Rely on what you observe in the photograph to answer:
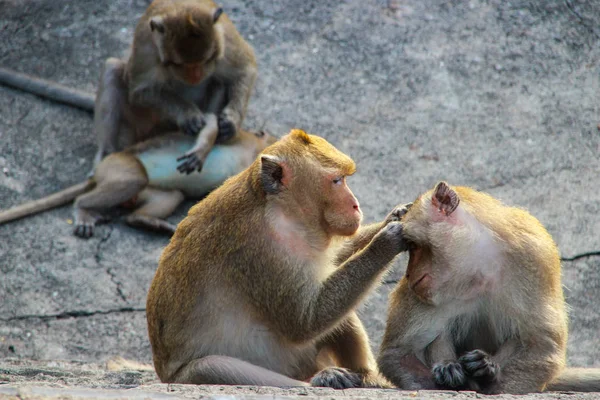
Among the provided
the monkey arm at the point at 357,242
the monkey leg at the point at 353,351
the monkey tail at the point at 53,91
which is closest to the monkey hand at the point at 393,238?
the monkey arm at the point at 357,242

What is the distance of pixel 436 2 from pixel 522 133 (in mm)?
2081

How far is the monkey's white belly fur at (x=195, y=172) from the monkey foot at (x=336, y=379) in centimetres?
397

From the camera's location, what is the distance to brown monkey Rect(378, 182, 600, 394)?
396 cm

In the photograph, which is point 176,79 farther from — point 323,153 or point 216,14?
point 323,153

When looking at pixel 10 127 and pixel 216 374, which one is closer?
pixel 216 374

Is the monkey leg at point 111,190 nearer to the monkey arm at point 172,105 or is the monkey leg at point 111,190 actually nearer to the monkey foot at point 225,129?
the monkey arm at point 172,105

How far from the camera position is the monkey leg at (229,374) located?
4.33 metres

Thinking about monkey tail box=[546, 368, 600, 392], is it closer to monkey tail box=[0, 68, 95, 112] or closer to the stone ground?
the stone ground

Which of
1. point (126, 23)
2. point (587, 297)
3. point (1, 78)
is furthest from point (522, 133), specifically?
point (1, 78)

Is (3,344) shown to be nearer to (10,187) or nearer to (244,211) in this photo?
(10,187)

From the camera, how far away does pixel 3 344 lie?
21.5 ft

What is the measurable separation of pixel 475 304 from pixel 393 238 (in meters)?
0.44

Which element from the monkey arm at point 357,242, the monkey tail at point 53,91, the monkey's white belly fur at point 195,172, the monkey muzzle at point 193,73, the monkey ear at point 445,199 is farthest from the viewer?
the monkey tail at point 53,91

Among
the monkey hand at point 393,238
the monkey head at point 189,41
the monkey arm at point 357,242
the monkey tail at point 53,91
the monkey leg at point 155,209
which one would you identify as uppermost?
the monkey hand at point 393,238
